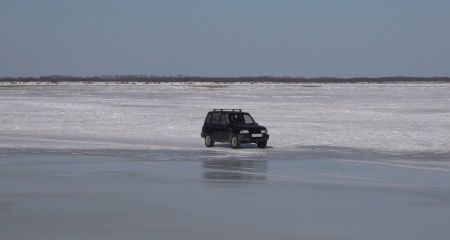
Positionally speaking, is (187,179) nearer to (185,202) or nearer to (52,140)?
(185,202)

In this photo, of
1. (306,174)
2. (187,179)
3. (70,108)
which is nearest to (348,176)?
(306,174)

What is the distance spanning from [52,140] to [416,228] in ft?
74.5

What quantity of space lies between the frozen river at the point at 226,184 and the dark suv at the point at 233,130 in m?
0.45

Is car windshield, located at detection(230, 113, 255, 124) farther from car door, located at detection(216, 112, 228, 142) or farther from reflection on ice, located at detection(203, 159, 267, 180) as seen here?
reflection on ice, located at detection(203, 159, 267, 180)

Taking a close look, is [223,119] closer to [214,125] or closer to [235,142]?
[214,125]

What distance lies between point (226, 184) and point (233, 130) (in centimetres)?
1164

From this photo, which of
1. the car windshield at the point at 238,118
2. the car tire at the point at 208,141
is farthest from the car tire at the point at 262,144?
the car tire at the point at 208,141

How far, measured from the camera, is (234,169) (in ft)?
66.4

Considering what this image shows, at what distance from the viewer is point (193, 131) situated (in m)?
36.4

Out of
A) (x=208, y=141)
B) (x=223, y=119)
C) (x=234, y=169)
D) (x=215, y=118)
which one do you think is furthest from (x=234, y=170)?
(x=215, y=118)

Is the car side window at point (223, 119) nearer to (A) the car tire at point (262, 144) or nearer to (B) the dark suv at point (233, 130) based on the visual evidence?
(B) the dark suv at point (233, 130)

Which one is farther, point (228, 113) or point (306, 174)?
point (228, 113)

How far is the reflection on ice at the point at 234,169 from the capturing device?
60.0 feet

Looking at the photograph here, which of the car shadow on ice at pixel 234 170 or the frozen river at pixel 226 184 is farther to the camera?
the car shadow on ice at pixel 234 170
